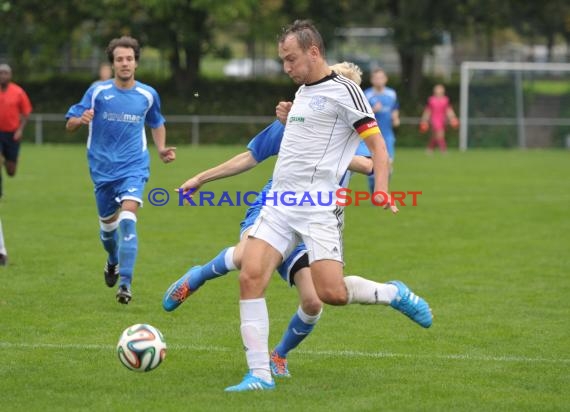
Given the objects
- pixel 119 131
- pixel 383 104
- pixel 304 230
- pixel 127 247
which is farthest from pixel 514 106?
pixel 304 230

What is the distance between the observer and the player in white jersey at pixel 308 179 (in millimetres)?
6230

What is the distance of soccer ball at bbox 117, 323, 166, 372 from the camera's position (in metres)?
6.27

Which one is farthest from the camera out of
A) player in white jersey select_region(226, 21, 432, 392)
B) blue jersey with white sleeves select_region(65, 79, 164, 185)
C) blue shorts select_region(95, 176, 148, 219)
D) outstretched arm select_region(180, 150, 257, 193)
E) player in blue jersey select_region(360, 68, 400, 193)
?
player in blue jersey select_region(360, 68, 400, 193)

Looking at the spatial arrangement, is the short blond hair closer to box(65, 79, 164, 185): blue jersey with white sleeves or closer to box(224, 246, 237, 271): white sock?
box(224, 246, 237, 271): white sock

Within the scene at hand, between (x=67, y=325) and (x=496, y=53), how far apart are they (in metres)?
55.1

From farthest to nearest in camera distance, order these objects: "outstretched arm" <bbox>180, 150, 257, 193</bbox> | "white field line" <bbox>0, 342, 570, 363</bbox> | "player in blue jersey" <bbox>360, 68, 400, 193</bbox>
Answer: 1. "player in blue jersey" <bbox>360, 68, 400, 193</bbox>
2. "white field line" <bbox>0, 342, 570, 363</bbox>
3. "outstretched arm" <bbox>180, 150, 257, 193</bbox>

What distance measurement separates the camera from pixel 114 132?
9.84 meters

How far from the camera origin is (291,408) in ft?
19.3

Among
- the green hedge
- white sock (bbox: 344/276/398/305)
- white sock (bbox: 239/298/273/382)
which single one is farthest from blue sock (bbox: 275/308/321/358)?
the green hedge

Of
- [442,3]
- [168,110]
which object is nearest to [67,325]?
[168,110]

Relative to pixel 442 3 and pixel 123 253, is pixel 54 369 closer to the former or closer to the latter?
pixel 123 253

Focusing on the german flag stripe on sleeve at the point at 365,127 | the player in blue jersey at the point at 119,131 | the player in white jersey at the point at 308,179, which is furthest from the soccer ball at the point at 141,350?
the player in blue jersey at the point at 119,131

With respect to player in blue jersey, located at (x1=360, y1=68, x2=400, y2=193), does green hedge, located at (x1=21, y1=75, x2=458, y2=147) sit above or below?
below

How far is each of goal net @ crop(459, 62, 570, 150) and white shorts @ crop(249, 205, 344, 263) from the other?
1178 inches
